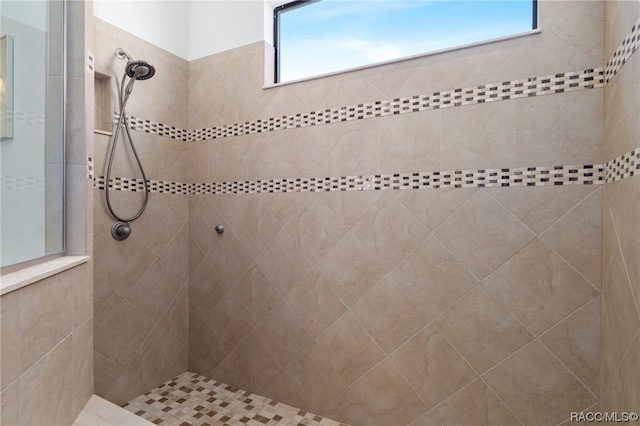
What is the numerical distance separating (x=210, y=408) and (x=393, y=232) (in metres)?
1.50

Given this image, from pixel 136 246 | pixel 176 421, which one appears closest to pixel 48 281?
pixel 136 246

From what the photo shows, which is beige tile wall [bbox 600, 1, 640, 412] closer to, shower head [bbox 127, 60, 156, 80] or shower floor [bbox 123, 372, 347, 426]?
shower floor [bbox 123, 372, 347, 426]

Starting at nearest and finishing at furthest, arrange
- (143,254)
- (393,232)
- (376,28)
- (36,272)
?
(36,272)
(393,232)
(376,28)
(143,254)

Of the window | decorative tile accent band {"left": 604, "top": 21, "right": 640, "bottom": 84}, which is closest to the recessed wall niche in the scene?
the window

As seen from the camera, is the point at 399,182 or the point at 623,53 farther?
the point at 399,182

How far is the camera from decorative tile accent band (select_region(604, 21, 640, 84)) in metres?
1.13

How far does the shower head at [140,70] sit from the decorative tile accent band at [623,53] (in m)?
2.09

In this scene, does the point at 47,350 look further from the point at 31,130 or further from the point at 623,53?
the point at 623,53

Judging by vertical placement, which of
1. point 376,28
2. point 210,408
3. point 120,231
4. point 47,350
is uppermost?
point 376,28

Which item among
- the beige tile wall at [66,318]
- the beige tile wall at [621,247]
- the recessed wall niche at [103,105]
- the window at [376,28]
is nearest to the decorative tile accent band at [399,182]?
the beige tile wall at [621,247]

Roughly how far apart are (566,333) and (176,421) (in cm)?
202

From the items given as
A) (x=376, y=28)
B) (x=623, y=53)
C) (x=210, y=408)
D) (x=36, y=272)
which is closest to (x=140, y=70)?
(x=36, y=272)

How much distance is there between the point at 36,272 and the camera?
120 cm

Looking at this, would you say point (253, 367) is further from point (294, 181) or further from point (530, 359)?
point (530, 359)
